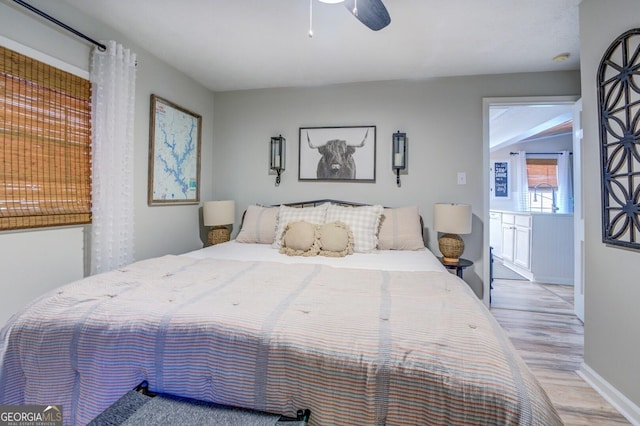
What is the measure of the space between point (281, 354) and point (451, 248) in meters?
2.25

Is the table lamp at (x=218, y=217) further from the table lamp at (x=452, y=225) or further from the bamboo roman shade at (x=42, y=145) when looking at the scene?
the table lamp at (x=452, y=225)

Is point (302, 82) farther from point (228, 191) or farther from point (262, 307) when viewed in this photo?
point (262, 307)

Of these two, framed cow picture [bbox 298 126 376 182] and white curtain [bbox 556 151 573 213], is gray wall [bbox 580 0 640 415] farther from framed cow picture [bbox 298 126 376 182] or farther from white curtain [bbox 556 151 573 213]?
white curtain [bbox 556 151 573 213]

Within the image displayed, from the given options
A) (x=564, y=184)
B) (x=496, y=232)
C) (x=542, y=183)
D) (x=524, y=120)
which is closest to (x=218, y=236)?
(x=524, y=120)

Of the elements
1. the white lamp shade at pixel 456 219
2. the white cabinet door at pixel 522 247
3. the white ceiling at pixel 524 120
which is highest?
the white ceiling at pixel 524 120

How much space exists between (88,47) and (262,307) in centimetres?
237

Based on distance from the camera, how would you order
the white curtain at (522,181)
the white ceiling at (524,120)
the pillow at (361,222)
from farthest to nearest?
the white curtain at (522,181)
the white ceiling at (524,120)
the pillow at (361,222)

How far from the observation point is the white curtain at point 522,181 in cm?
592

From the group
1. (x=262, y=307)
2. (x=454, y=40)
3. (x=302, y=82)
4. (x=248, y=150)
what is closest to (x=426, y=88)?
(x=454, y=40)

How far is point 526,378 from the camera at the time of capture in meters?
0.82

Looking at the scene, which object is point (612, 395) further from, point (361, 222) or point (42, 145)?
point (42, 145)

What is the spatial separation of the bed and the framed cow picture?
1.93 m

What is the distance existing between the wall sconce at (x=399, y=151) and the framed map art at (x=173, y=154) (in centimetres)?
219

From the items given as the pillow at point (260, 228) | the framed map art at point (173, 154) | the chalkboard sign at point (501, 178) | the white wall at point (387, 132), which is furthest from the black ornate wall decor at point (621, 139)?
the chalkboard sign at point (501, 178)
